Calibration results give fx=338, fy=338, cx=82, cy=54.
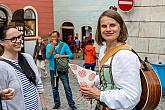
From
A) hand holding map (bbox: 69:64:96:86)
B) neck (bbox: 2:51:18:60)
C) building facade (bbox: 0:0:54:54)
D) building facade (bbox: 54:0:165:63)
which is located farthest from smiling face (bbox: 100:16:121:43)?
building facade (bbox: 0:0:54:54)

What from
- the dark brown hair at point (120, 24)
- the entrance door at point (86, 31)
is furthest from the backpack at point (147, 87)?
the entrance door at point (86, 31)

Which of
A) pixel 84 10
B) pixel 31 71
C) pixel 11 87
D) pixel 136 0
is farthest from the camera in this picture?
pixel 84 10

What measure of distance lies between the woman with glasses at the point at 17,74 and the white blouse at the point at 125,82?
3.98ft

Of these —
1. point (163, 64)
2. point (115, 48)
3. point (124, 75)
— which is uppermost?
point (115, 48)

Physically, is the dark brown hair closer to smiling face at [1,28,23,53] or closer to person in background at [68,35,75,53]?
smiling face at [1,28,23,53]

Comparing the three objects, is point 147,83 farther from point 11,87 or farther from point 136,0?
point 136,0

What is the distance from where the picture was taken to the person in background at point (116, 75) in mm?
2195

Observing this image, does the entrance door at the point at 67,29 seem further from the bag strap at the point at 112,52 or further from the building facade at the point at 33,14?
the bag strap at the point at 112,52

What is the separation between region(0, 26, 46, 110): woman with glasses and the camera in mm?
3184

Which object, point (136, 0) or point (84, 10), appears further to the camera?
point (84, 10)

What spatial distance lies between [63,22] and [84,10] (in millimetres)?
2526

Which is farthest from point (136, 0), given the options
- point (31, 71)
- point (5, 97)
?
point (5, 97)

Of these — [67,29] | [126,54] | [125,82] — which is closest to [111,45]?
[126,54]

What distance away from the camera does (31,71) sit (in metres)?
3.48
